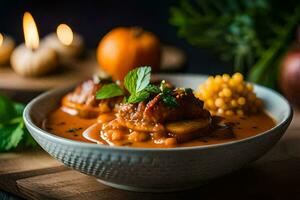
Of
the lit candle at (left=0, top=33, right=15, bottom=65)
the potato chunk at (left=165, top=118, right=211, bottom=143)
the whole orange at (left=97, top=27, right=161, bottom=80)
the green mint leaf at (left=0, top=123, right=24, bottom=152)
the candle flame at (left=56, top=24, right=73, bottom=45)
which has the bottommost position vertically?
the lit candle at (left=0, top=33, right=15, bottom=65)

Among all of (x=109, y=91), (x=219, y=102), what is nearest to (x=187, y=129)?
(x=109, y=91)

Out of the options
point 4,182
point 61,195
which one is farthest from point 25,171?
point 61,195

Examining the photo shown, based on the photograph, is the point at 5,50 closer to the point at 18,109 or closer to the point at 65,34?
the point at 65,34

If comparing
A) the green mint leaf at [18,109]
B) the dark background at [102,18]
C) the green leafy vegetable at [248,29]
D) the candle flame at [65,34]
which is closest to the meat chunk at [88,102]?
the green mint leaf at [18,109]

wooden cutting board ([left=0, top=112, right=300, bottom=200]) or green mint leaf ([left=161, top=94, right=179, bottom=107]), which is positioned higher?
green mint leaf ([left=161, top=94, right=179, bottom=107])

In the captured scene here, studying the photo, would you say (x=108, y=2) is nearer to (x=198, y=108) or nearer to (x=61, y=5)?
(x=61, y=5)

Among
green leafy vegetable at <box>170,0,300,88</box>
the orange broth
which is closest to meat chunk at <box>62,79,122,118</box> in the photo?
the orange broth

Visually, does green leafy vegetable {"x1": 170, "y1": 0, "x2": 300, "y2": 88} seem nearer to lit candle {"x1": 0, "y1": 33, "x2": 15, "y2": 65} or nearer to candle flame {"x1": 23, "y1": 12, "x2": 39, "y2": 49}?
lit candle {"x1": 0, "y1": 33, "x2": 15, "y2": 65}
